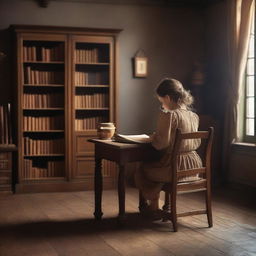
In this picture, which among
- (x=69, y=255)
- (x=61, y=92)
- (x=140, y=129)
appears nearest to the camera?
(x=69, y=255)

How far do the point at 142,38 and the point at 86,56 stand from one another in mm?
1096

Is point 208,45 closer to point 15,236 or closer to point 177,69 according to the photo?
point 177,69

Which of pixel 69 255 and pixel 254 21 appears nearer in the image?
pixel 69 255

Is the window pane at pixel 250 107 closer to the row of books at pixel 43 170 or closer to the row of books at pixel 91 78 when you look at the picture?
the row of books at pixel 91 78

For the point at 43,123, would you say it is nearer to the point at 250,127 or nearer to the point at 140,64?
the point at 140,64

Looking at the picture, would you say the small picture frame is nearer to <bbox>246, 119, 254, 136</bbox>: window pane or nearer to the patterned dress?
<bbox>246, 119, 254, 136</bbox>: window pane

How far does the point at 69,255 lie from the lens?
389 centimetres

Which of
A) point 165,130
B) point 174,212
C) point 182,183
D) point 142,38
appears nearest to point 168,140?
point 165,130

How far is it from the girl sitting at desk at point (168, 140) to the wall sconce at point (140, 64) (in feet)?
9.70

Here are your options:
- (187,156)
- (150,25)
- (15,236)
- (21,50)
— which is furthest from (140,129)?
(15,236)

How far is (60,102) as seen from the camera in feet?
23.1

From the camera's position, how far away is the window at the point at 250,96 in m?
6.90

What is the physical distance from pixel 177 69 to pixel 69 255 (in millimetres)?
4658

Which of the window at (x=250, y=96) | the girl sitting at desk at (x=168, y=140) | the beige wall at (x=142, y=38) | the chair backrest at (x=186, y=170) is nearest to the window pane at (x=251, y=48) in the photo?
the window at (x=250, y=96)
